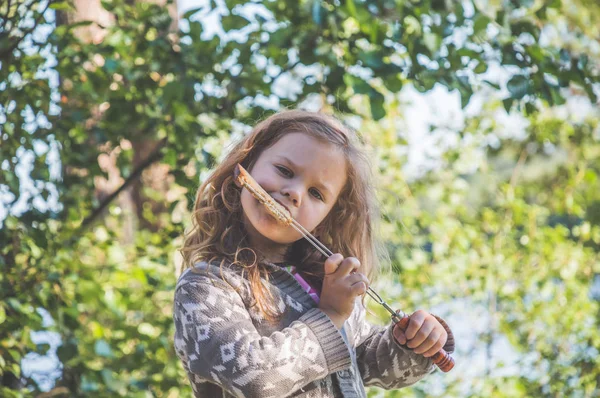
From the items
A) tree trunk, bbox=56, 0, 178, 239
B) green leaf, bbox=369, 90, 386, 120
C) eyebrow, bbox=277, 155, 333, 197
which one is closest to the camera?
eyebrow, bbox=277, 155, 333, 197

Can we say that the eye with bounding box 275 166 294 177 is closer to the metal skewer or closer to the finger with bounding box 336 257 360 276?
the metal skewer

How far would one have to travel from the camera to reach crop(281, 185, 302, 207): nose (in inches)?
57.7

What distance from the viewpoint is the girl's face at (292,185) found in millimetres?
1475

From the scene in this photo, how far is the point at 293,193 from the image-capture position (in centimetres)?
146

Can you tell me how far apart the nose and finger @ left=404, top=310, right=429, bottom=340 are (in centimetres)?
28

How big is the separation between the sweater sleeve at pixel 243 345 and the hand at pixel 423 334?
0.15m

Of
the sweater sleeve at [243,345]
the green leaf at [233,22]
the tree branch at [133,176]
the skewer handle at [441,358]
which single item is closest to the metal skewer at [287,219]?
the skewer handle at [441,358]

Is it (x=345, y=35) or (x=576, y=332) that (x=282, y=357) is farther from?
(x=576, y=332)

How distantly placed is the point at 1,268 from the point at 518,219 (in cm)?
251

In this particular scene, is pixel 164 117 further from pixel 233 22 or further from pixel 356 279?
pixel 356 279

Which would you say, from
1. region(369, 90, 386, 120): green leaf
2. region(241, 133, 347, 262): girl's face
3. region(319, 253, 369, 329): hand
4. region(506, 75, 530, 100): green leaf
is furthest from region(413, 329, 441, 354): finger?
region(506, 75, 530, 100): green leaf

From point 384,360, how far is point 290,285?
0.83ft

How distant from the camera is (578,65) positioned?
2.27 metres

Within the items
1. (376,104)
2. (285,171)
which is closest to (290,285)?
(285,171)
